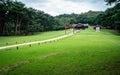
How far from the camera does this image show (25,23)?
108 metres

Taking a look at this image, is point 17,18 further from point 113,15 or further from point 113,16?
point 113,16

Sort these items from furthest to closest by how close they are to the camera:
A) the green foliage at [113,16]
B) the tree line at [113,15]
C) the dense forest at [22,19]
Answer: the dense forest at [22,19], the green foliage at [113,16], the tree line at [113,15]

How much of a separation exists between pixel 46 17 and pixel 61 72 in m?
114

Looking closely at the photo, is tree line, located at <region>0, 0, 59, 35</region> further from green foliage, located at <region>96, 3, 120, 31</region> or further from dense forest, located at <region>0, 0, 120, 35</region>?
Answer: green foliage, located at <region>96, 3, 120, 31</region>

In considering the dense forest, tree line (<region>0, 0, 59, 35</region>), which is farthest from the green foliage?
tree line (<region>0, 0, 59, 35</region>)

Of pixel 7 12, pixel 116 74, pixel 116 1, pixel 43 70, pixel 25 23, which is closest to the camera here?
pixel 116 74

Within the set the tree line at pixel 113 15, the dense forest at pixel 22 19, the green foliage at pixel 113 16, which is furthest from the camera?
the dense forest at pixel 22 19

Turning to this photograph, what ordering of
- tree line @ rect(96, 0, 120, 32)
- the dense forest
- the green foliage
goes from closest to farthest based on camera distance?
tree line @ rect(96, 0, 120, 32), the green foliage, the dense forest

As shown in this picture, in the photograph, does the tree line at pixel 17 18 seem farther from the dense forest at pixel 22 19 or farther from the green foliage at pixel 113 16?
the green foliage at pixel 113 16

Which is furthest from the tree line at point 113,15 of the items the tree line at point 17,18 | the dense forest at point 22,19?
the tree line at point 17,18

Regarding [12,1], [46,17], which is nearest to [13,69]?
[12,1]

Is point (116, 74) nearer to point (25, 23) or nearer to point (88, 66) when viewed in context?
point (88, 66)

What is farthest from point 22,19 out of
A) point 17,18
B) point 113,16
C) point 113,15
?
point 113,16

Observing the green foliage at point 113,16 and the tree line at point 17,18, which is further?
the tree line at point 17,18
